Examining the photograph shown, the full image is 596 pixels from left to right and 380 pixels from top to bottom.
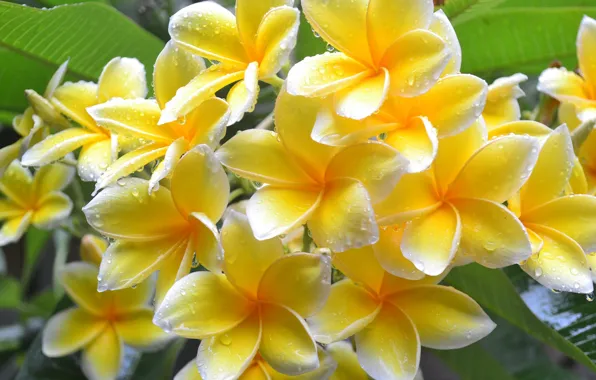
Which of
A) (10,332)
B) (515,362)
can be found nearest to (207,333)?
(515,362)

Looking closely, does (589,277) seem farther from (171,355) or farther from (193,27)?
(171,355)

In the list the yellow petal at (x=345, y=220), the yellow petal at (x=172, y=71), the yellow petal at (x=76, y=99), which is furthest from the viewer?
the yellow petal at (x=76, y=99)

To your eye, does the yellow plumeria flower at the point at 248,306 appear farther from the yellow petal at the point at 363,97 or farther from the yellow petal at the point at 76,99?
the yellow petal at the point at 76,99

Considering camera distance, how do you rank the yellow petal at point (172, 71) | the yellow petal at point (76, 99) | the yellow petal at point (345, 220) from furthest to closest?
the yellow petal at point (76, 99) → the yellow petal at point (172, 71) → the yellow petal at point (345, 220)

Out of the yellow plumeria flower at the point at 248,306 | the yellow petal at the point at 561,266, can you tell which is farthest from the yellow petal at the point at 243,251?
the yellow petal at the point at 561,266

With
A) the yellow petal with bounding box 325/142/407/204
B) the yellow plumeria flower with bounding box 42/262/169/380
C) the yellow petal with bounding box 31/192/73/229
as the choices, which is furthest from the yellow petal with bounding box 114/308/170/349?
the yellow petal with bounding box 325/142/407/204

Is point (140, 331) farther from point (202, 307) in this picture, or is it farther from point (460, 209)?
point (460, 209)

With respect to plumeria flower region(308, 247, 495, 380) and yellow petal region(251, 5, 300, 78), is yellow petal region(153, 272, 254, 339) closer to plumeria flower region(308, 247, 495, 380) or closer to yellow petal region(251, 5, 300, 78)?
plumeria flower region(308, 247, 495, 380)
